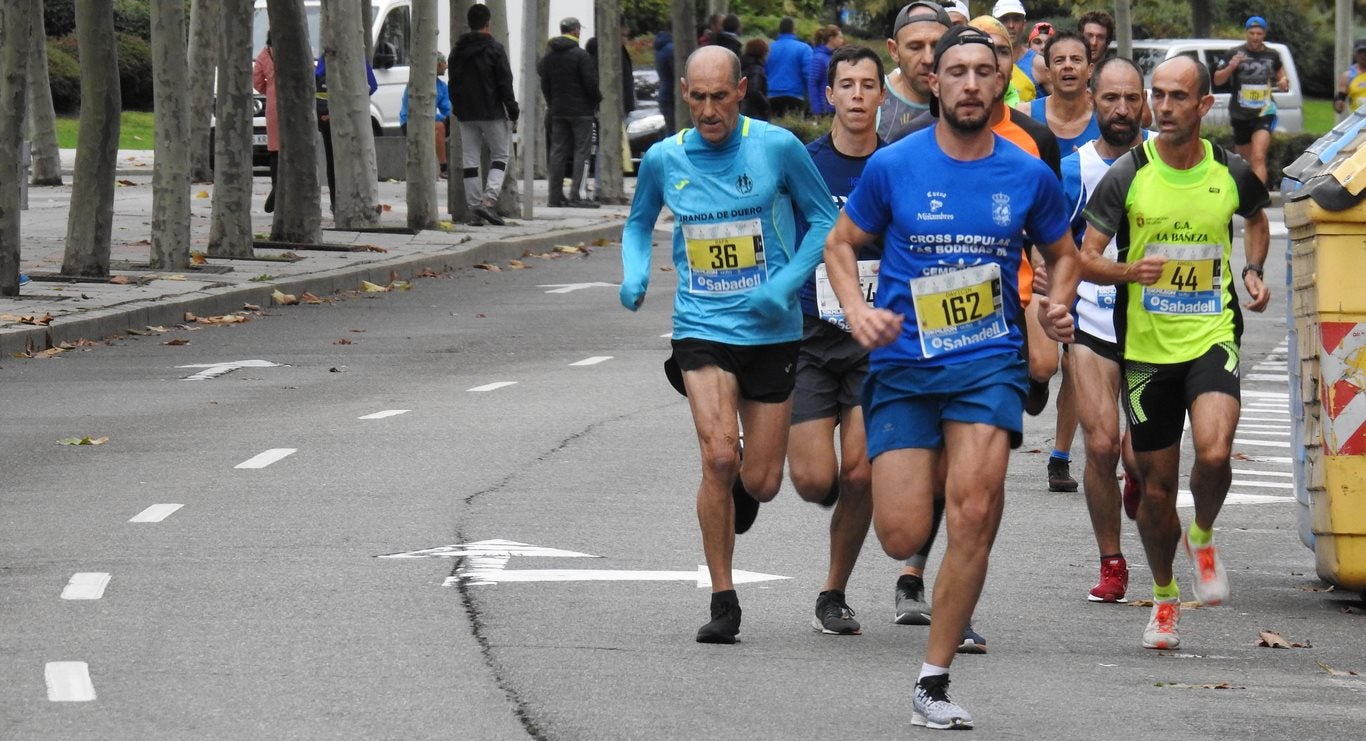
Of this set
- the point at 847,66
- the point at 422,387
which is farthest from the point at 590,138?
the point at 847,66

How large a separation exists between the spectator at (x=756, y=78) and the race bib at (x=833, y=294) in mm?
19091

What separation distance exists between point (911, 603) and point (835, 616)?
35cm

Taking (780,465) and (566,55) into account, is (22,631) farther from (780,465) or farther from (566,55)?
(566,55)

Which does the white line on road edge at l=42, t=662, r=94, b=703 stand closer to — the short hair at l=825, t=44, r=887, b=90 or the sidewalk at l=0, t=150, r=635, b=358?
the short hair at l=825, t=44, r=887, b=90

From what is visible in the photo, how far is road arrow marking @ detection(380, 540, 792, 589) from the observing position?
26.4ft

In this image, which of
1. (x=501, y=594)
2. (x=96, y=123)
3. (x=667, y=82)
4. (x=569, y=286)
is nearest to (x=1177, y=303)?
(x=501, y=594)

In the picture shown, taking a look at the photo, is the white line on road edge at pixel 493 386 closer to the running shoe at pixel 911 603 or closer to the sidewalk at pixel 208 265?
the sidewalk at pixel 208 265

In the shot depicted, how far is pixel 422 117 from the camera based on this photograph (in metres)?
24.0

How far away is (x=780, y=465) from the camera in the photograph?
749 centimetres

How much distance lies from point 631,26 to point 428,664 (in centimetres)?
5873

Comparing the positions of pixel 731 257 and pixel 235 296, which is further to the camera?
pixel 235 296

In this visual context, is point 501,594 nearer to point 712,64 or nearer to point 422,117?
point 712,64

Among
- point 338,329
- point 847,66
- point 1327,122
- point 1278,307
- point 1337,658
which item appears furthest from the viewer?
point 1327,122

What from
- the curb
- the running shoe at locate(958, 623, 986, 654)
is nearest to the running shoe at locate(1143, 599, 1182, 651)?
the running shoe at locate(958, 623, 986, 654)
